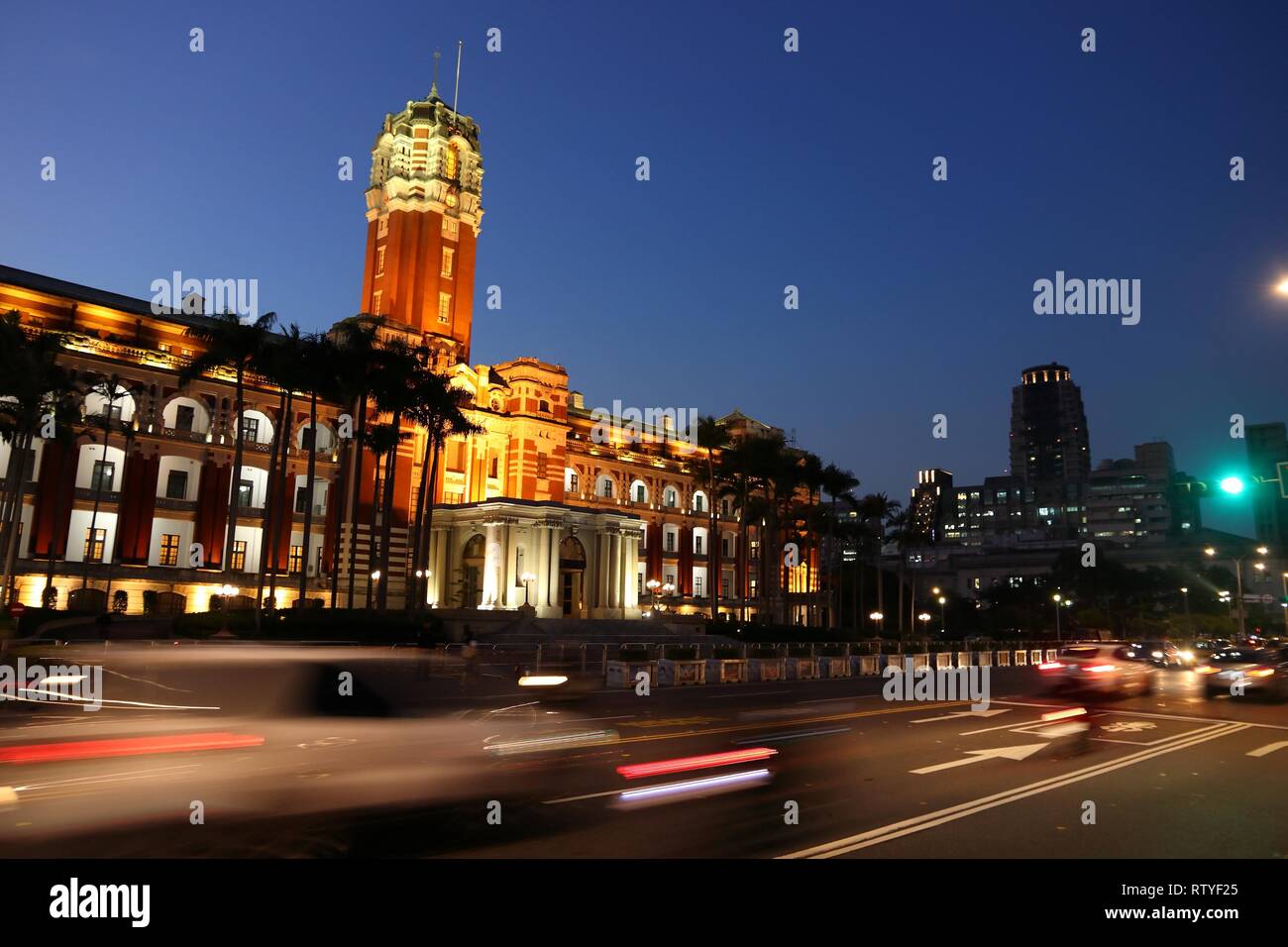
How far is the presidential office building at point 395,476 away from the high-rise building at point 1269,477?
36.8m

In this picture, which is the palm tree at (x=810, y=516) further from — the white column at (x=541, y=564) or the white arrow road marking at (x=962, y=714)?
the white arrow road marking at (x=962, y=714)

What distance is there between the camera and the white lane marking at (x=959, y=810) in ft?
26.6

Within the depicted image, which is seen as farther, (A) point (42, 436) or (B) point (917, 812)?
(A) point (42, 436)

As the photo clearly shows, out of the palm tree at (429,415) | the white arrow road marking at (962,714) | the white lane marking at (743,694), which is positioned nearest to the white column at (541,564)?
the palm tree at (429,415)

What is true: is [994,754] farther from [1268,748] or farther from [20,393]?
[20,393]

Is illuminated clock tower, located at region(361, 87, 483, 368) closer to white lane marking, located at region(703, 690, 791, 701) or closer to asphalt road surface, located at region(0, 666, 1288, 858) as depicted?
white lane marking, located at region(703, 690, 791, 701)

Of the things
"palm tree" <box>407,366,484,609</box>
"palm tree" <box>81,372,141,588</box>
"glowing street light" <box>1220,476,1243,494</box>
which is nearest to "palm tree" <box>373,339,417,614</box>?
"palm tree" <box>407,366,484,609</box>

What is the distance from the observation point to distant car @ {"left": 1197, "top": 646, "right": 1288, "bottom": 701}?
27469mm

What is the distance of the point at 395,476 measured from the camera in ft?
195
